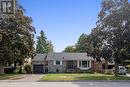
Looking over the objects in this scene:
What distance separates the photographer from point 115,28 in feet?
174

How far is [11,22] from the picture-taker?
2272 inches

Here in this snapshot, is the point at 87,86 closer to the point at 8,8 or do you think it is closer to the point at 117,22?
the point at 8,8

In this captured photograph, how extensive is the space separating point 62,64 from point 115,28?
29.9 m

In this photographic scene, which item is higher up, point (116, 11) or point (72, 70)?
point (116, 11)

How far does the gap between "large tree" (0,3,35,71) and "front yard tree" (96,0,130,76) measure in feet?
40.1

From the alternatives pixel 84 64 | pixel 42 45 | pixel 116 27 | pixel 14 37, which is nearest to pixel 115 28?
pixel 116 27

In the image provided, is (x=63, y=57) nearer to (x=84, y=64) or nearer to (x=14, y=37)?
(x=84, y=64)

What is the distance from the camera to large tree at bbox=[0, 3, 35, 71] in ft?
186

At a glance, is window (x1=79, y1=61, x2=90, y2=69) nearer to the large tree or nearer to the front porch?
the front porch

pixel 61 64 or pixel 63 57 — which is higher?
pixel 63 57

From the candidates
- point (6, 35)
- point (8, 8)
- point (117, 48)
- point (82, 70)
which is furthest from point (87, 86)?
point (82, 70)

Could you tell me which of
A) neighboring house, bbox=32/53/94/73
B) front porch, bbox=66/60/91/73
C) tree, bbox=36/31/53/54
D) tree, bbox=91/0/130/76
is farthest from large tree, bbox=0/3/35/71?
tree, bbox=36/31/53/54

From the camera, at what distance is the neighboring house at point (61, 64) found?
80.2 meters

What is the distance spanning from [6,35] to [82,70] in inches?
1075
